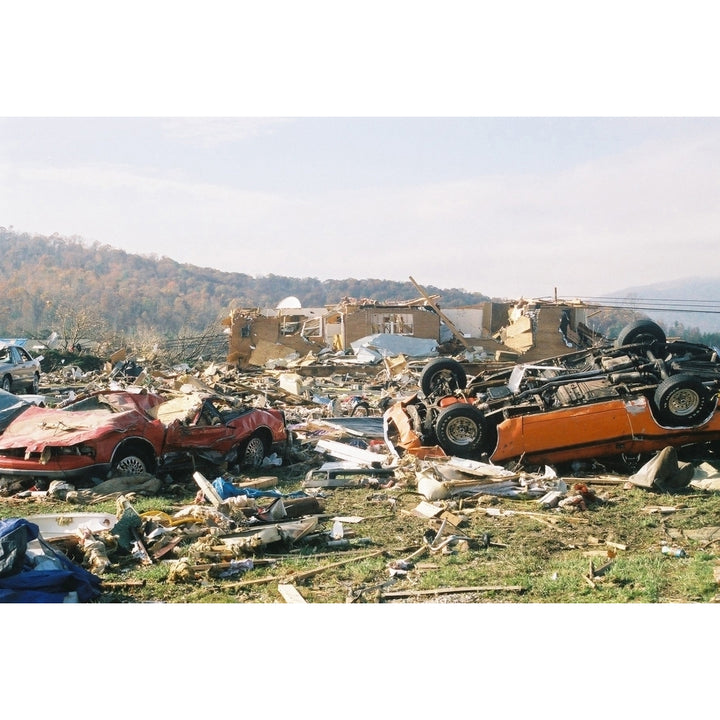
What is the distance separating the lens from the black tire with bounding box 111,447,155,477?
9320 millimetres

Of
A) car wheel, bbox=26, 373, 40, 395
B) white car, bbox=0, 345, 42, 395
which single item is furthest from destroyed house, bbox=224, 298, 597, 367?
white car, bbox=0, 345, 42, 395

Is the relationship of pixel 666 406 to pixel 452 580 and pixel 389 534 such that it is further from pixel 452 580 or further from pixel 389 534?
pixel 452 580

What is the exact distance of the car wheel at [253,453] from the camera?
11234 mm

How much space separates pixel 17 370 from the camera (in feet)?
66.1

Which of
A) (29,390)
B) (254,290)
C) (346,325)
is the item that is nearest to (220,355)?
(346,325)

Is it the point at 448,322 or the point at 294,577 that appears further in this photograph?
the point at 448,322

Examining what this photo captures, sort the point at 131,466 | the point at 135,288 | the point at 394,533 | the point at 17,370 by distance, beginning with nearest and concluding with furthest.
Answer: the point at 394,533 → the point at 131,466 → the point at 17,370 → the point at 135,288

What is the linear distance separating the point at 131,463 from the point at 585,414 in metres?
6.06

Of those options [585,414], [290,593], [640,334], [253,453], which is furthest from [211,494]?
[640,334]

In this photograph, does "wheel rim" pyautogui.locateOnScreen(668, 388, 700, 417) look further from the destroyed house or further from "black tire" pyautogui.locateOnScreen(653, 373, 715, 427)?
the destroyed house

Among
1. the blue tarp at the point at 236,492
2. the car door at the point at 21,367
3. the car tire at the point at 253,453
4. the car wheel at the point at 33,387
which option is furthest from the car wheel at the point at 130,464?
the car wheel at the point at 33,387

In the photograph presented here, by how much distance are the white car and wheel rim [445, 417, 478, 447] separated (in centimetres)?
1392

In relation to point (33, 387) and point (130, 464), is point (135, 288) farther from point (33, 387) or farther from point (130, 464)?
point (130, 464)

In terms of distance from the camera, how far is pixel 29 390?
2081 cm
